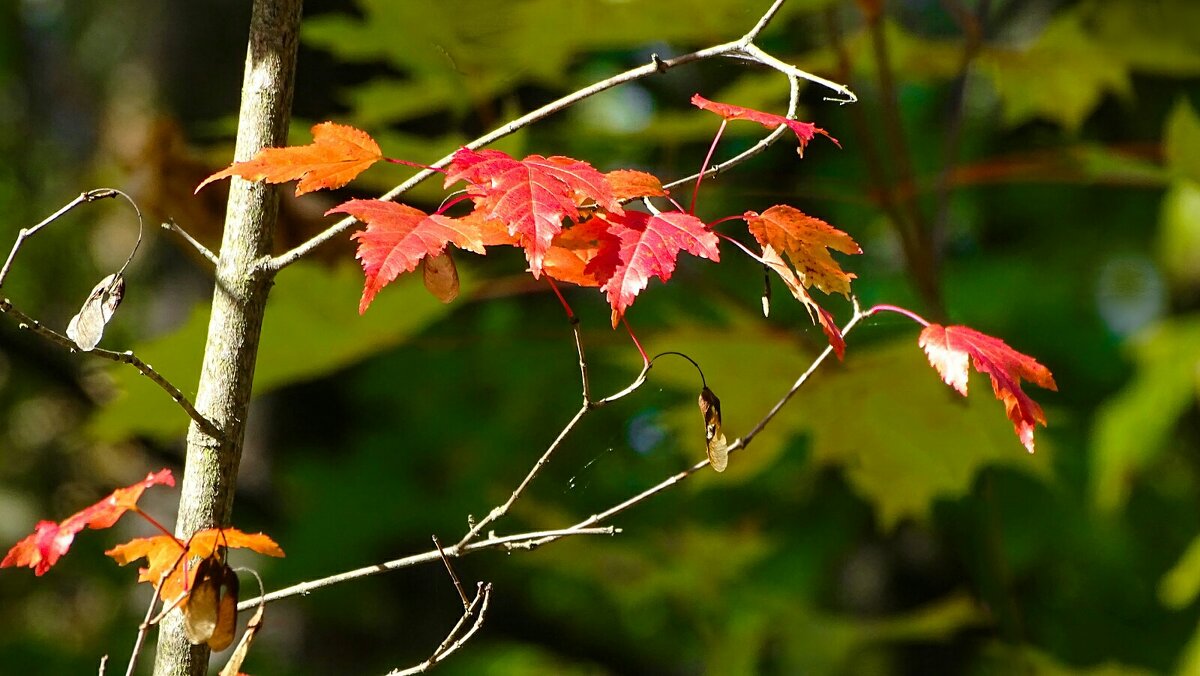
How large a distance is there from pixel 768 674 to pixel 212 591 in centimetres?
194

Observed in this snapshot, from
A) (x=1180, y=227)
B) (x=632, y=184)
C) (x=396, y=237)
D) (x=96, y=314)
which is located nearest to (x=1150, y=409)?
(x=1180, y=227)

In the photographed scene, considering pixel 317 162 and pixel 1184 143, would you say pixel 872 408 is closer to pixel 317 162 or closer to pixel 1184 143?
pixel 1184 143

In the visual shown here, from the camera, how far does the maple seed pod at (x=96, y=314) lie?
1.68 ft

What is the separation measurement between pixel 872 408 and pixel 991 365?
2.35 ft

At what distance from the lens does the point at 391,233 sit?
532mm

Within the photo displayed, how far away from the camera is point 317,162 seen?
1.86 ft

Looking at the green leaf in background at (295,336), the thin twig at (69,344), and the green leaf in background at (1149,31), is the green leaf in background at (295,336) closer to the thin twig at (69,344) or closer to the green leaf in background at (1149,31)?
the thin twig at (69,344)

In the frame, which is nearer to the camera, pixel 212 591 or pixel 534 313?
pixel 212 591

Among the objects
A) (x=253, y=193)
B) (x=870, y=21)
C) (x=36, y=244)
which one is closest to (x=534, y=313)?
(x=870, y=21)

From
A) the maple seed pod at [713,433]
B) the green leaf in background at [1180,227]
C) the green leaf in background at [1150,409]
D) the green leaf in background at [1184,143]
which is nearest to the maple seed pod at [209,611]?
the maple seed pod at [713,433]

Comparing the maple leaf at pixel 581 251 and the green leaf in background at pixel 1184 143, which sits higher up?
the maple leaf at pixel 581 251

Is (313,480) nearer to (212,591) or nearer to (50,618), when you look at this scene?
(212,591)

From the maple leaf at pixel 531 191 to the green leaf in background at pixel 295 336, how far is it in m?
0.55

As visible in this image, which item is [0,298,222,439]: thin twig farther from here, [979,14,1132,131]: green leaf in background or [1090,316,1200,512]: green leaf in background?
[1090,316,1200,512]: green leaf in background
